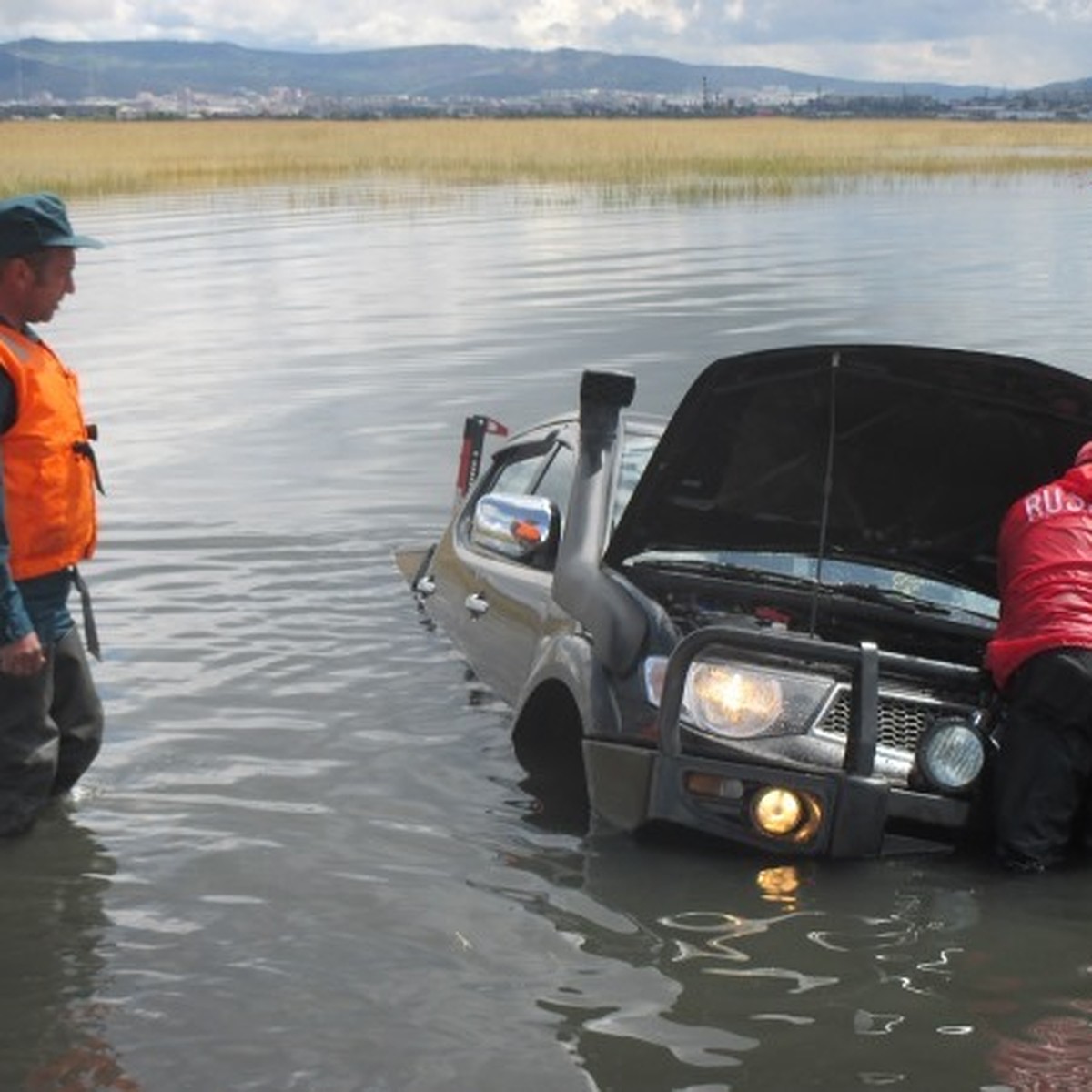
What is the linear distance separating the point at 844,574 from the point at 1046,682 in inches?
43.3

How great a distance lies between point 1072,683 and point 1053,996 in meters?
0.82

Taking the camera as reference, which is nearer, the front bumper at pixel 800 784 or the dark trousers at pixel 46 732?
the front bumper at pixel 800 784

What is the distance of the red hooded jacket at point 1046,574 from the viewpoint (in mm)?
5590

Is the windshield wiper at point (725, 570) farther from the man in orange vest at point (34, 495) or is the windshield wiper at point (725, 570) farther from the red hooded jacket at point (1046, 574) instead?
the man in orange vest at point (34, 495)

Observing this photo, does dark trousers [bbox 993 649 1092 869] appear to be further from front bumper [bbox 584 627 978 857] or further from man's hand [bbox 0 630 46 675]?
man's hand [bbox 0 630 46 675]

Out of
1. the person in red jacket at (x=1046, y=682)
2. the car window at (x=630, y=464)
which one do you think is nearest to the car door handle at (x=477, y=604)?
the car window at (x=630, y=464)

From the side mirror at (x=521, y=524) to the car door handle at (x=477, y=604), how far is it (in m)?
0.32

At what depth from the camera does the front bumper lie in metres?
5.39

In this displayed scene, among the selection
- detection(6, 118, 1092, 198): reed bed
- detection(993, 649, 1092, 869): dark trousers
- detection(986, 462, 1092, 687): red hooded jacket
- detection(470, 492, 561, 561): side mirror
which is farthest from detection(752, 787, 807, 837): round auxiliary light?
detection(6, 118, 1092, 198): reed bed

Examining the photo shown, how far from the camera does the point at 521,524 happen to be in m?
7.16

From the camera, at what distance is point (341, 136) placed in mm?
97250

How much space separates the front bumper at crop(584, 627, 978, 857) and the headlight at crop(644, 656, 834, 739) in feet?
0.34

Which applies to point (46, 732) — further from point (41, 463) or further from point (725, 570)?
point (725, 570)

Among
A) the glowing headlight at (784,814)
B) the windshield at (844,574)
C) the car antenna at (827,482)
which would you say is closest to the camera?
the glowing headlight at (784,814)
